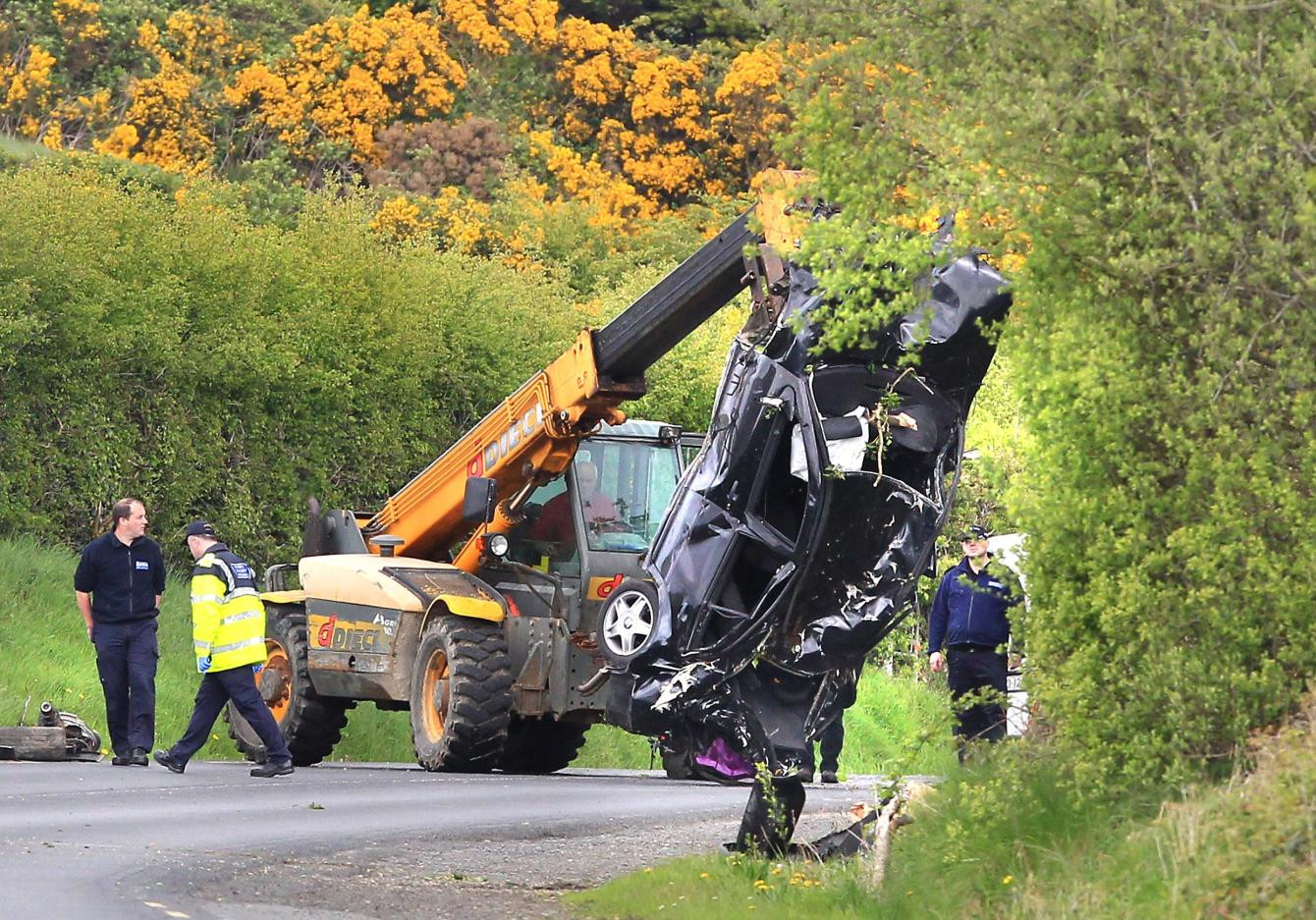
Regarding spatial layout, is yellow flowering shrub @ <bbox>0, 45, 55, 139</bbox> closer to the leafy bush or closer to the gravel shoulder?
the leafy bush

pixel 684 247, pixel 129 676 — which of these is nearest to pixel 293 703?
pixel 129 676

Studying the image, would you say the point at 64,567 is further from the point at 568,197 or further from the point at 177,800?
the point at 568,197

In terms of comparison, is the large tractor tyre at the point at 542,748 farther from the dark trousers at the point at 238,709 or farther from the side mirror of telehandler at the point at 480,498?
the dark trousers at the point at 238,709

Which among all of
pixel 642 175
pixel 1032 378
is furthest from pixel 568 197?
pixel 1032 378

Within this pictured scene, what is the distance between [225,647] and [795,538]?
264 inches

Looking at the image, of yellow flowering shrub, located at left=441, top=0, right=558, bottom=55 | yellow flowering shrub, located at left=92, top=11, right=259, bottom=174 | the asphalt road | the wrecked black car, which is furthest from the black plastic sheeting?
yellow flowering shrub, located at left=441, top=0, right=558, bottom=55

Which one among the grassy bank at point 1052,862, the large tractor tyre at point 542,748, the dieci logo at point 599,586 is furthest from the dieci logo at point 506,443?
the grassy bank at point 1052,862

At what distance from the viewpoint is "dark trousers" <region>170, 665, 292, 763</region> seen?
1605cm

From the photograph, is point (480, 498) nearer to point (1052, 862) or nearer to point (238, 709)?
point (238, 709)

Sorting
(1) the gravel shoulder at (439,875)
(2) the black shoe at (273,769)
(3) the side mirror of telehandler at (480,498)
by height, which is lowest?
(1) the gravel shoulder at (439,875)

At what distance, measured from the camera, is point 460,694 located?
53.9 feet

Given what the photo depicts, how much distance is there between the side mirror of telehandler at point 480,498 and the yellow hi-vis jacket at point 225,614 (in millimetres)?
1723

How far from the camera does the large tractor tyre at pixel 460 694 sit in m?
16.5

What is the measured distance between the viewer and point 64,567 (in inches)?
803
